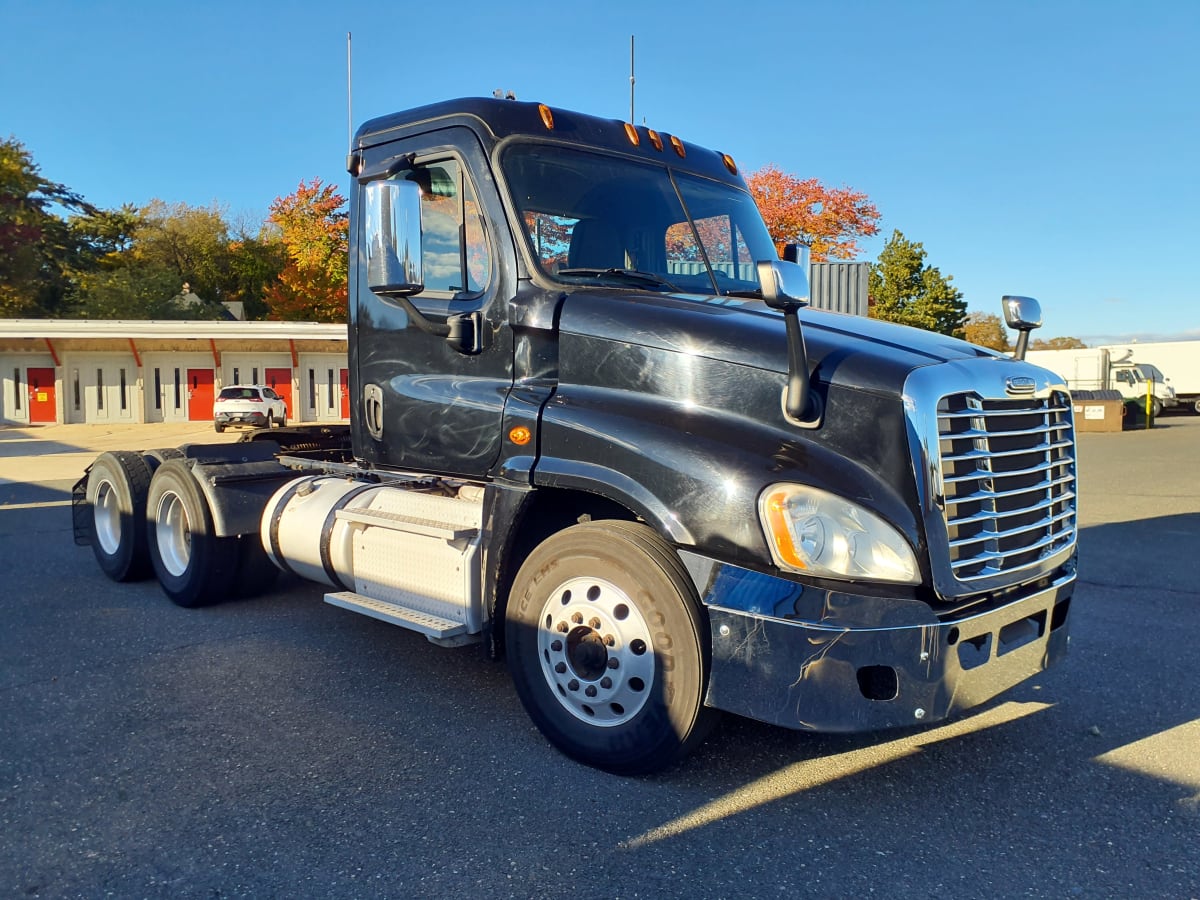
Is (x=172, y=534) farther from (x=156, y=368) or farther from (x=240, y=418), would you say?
(x=156, y=368)

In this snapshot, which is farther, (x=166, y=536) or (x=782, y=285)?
(x=166, y=536)

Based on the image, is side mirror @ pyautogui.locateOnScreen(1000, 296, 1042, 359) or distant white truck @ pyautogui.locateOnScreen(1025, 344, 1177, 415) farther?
distant white truck @ pyautogui.locateOnScreen(1025, 344, 1177, 415)

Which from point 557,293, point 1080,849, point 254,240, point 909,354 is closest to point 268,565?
point 557,293

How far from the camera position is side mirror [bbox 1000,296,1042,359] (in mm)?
4570

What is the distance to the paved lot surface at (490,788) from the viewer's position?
300cm

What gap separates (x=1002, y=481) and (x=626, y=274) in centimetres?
192

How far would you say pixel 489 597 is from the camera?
417 centimetres

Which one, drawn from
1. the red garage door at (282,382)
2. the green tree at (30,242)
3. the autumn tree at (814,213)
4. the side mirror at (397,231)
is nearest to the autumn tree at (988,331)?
the autumn tree at (814,213)

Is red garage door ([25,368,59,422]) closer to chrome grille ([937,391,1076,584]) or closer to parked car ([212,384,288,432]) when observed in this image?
parked car ([212,384,288,432])

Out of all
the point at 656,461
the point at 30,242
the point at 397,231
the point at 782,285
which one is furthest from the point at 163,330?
the point at 782,285

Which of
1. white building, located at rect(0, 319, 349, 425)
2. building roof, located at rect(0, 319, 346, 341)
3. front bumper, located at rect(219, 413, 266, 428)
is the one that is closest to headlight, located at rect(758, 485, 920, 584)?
front bumper, located at rect(219, 413, 266, 428)

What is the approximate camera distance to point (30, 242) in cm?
4309

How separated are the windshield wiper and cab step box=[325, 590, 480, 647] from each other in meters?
1.70

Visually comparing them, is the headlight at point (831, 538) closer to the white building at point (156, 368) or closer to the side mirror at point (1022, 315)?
the side mirror at point (1022, 315)
